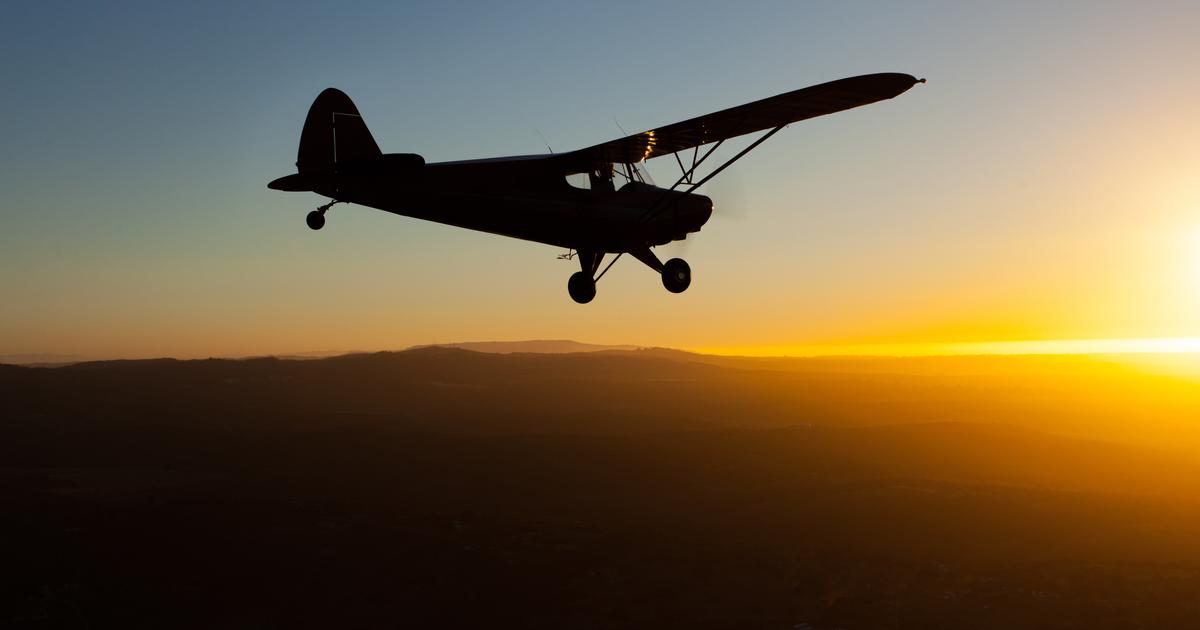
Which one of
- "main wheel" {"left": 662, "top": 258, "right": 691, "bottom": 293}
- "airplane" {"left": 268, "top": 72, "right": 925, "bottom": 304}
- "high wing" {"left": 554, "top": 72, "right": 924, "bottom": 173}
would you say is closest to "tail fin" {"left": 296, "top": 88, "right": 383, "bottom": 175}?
"airplane" {"left": 268, "top": 72, "right": 925, "bottom": 304}

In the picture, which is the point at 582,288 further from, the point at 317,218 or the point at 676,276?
the point at 317,218

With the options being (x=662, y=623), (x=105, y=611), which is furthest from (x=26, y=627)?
(x=662, y=623)

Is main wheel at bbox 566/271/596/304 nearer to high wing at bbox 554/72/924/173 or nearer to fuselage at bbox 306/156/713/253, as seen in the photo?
fuselage at bbox 306/156/713/253

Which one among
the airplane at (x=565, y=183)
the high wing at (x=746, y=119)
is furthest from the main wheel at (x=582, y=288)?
the high wing at (x=746, y=119)

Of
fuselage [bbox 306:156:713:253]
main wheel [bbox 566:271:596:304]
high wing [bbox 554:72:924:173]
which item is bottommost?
main wheel [bbox 566:271:596:304]

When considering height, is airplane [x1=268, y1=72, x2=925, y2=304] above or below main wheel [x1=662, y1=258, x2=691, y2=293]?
above

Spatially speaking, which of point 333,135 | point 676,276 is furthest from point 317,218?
point 676,276

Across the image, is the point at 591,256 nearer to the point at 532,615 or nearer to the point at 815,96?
the point at 815,96
